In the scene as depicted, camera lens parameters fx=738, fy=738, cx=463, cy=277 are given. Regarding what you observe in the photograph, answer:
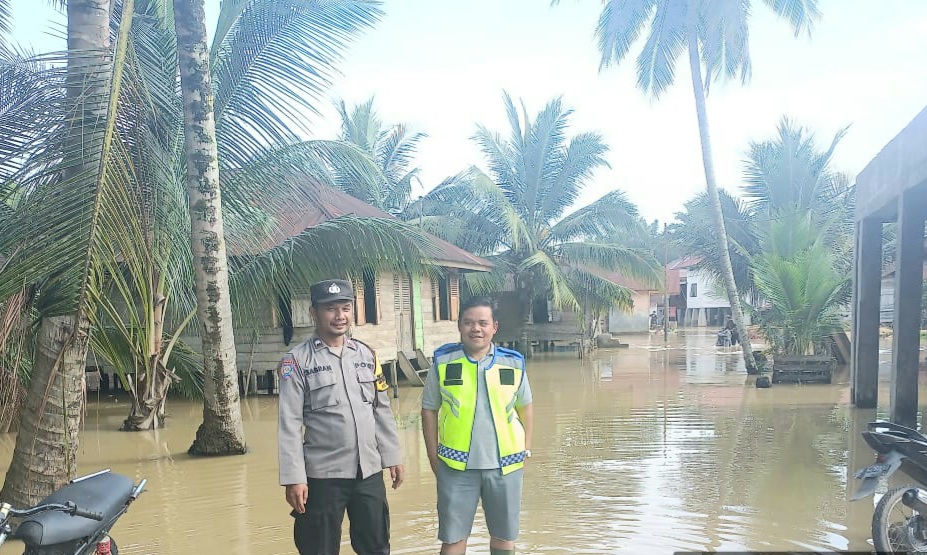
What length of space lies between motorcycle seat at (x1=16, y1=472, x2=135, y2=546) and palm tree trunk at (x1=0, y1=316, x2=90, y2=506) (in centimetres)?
182

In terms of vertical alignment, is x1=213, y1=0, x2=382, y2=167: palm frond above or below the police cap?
above

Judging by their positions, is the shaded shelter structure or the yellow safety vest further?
the shaded shelter structure

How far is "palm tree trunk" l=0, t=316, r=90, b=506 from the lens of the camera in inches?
192

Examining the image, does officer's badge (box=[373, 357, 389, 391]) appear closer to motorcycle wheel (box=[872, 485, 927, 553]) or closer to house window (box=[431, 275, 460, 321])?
motorcycle wheel (box=[872, 485, 927, 553])

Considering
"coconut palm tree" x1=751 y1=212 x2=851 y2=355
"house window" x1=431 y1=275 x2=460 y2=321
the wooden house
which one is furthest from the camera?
"house window" x1=431 y1=275 x2=460 y2=321

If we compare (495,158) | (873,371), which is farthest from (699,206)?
(873,371)

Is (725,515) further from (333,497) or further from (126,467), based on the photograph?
(126,467)

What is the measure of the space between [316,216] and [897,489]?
412 inches

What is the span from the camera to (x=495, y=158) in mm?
22484

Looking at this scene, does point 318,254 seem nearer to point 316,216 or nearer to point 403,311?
point 316,216

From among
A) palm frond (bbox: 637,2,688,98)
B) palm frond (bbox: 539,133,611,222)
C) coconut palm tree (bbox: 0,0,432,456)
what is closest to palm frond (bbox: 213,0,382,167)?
coconut palm tree (bbox: 0,0,432,456)

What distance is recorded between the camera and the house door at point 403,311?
1538 cm

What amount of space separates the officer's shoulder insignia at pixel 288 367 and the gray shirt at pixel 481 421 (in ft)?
1.97

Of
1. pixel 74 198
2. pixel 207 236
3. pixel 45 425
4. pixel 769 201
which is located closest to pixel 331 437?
pixel 74 198
